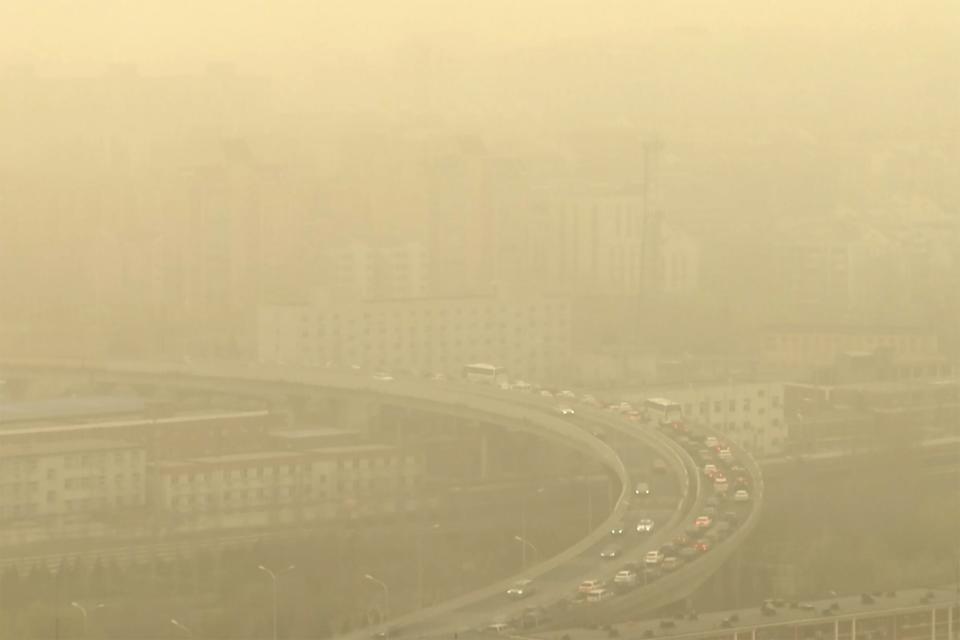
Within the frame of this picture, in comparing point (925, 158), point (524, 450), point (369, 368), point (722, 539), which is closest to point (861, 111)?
point (925, 158)

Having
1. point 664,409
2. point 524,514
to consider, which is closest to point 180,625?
point 524,514

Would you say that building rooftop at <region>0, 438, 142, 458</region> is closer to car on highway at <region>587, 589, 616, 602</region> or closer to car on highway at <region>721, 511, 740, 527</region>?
car on highway at <region>721, 511, 740, 527</region>

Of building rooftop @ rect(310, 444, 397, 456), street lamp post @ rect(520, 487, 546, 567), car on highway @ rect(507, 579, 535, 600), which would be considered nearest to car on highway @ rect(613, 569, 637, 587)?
car on highway @ rect(507, 579, 535, 600)

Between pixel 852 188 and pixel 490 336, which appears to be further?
pixel 852 188

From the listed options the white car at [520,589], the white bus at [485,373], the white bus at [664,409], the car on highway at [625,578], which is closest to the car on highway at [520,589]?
the white car at [520,589]

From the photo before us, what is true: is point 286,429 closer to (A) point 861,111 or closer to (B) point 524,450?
(B) point 524,450

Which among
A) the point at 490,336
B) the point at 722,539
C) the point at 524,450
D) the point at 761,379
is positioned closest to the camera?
the point at 722,539

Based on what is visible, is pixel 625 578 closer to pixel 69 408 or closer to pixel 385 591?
pixel 385 591
